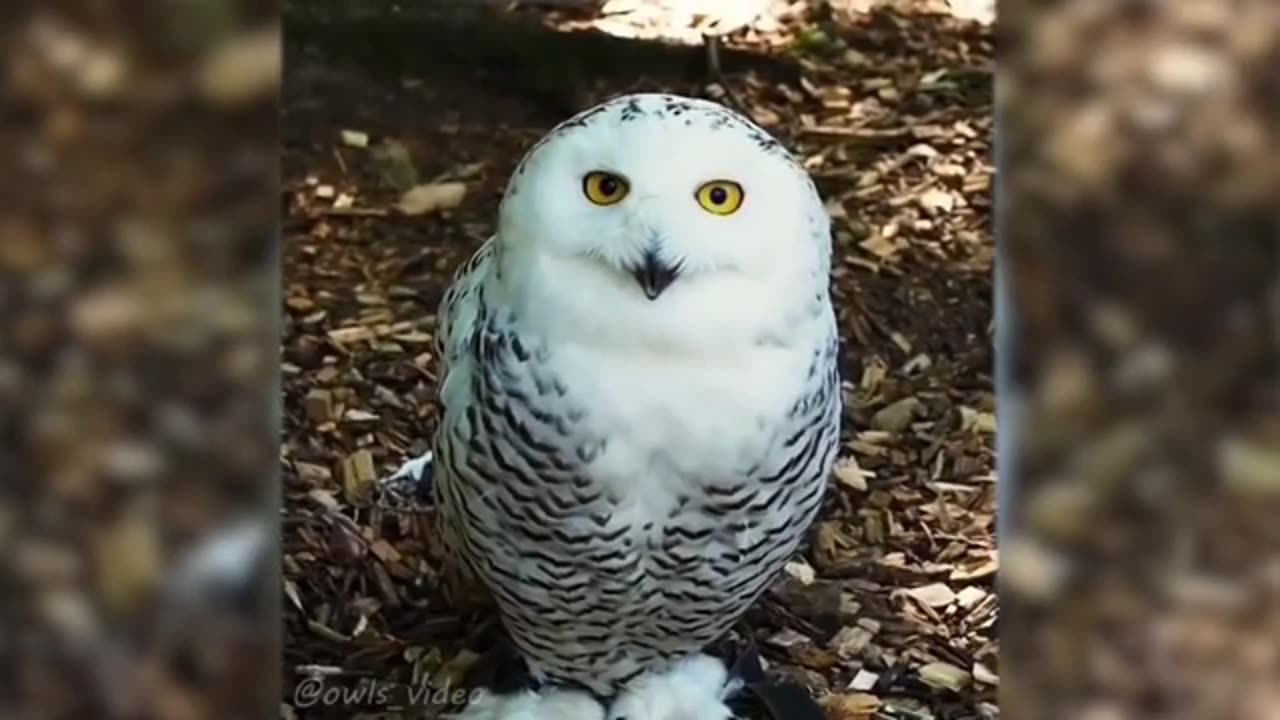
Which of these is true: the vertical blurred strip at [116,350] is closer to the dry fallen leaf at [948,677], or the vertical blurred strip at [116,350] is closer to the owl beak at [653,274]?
the owl beak at [653,274]

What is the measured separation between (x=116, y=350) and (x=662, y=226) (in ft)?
0.82

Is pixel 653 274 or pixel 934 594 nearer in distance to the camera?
pixel 653 274

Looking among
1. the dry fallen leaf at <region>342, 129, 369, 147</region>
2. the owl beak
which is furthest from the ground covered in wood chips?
the owl beak

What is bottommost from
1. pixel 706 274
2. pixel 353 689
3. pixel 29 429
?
pixel 353 689

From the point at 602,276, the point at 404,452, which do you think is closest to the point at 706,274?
the point at 602,276

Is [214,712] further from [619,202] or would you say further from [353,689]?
[619,202]

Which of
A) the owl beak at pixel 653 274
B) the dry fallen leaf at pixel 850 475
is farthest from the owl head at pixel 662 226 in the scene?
the dry fallen leaf at pixel 850 475

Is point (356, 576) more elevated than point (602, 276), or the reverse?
point (602, 276)

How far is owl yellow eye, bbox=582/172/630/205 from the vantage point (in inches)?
29.8

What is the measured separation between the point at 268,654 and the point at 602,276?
0.24m

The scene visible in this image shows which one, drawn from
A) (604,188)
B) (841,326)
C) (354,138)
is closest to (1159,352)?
(841,326)

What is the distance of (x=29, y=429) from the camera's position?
0.79 metres

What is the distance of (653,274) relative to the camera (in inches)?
29.7

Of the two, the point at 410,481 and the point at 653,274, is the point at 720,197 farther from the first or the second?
the point at 410,481
